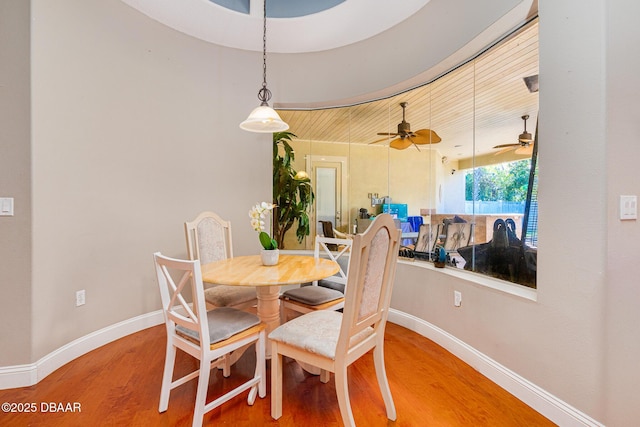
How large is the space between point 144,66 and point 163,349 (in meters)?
2.64

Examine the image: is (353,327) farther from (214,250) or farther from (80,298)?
(80,298)

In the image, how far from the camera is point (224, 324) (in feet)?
5.44

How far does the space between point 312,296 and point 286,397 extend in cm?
67

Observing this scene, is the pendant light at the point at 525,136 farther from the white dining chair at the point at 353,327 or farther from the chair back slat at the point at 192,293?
the chair back slat at the point at 192,293

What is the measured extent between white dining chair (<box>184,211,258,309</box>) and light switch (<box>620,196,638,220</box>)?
2.33m

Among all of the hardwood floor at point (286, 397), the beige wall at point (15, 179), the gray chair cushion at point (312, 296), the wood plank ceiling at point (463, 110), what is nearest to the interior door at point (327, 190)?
the wood plank ceiling at point (463, 110)

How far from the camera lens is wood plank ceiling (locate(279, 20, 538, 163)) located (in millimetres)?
2219

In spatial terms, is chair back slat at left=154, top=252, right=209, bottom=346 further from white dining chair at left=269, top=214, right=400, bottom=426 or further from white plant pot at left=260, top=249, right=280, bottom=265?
white plant pot at left=260, top=249, right=280, bottom=265

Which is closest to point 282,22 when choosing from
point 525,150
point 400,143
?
point 400,143

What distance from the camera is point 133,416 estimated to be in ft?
5.37

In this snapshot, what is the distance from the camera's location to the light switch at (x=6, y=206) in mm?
1911

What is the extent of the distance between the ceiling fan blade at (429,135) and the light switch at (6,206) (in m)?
3.58

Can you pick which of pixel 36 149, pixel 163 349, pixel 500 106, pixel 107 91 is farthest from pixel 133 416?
pixel 500 106

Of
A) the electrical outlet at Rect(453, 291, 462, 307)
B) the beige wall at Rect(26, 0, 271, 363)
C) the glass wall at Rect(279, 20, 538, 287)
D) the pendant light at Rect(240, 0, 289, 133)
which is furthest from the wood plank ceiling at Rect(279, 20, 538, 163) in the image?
the pendant light at Rect(240, 0, 289, 133)
